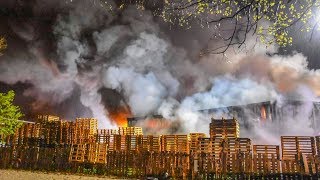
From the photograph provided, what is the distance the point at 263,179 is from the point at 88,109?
37620mm

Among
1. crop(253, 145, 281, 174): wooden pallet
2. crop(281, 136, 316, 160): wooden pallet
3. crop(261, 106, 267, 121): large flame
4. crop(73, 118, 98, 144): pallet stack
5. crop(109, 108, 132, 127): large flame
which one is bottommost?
crop(253, 145, 281, 174): wooden pallet

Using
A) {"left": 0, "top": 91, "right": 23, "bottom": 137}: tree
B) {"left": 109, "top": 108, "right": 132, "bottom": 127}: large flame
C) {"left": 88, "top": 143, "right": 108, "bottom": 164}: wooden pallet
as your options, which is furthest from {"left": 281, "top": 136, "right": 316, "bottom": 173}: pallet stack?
{"left": 109, "top": 108, "right": 132, "bottom": 127}: large flame

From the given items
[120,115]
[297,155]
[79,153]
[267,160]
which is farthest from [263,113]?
[120,115]

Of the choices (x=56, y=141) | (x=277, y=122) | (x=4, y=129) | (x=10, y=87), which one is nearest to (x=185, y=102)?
(x=277, y=122)

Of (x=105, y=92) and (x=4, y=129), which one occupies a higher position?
(x=105, y=92)

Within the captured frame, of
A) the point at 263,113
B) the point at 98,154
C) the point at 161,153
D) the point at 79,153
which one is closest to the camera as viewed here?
the point at 161,153

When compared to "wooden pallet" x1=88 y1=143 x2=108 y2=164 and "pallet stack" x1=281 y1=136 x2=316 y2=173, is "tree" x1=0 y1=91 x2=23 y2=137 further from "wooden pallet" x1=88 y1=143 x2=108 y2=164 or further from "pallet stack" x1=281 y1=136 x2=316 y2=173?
"pallet stack" x1=281 y1=136 x2=316 y2=173

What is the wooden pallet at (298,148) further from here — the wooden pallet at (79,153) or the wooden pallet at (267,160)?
the wooden pallet at (79,153)

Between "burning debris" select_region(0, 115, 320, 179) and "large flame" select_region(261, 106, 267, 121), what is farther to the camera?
"large flame" select_region(261, 106, 267, 121)

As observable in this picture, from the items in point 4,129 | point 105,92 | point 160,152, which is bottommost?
point 160,152

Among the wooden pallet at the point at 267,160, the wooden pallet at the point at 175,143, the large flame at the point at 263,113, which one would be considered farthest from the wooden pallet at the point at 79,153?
the large flame at the point at 263,113

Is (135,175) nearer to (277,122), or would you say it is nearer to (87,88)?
(277,122)

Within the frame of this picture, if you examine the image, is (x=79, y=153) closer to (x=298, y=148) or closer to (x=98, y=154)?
(x=98, y=154)

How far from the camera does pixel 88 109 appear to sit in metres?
48.7
